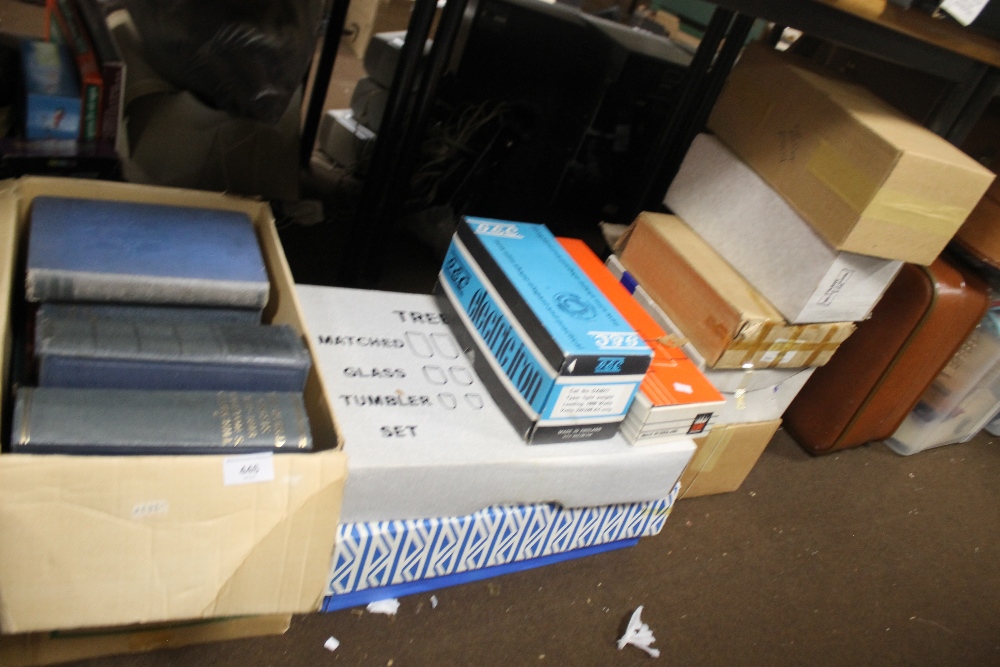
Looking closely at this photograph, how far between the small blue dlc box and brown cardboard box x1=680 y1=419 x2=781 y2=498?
1.21 metres

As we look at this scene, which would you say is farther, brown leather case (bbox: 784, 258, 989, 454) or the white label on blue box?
brown leather case (bbox: 784, 258, 989, 454)

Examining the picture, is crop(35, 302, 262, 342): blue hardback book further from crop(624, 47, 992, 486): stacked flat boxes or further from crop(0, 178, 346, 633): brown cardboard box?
crop(624, 47, 992, 486): stacked flat boxes

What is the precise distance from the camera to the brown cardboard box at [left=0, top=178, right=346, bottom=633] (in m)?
0.60

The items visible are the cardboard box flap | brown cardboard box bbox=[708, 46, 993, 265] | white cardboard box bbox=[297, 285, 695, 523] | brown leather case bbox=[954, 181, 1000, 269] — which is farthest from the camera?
brown leather case bbox=[954, 181, 1000, 269]

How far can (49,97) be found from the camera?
3.64 feet

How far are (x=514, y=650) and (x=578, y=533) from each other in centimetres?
21

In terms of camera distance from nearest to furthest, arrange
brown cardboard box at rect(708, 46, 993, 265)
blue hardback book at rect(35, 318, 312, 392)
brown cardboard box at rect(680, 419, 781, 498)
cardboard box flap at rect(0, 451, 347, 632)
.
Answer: cardboard box flap at rect(0, 451, 347, 632) < blue hardback book at rect(35, 318, 312, 392) < brown cardboard box at rect(708, 46, 993, 265) < brown cardboard box at rect(680, 419, 781, 498)

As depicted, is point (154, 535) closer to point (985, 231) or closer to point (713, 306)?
point (713, 306)

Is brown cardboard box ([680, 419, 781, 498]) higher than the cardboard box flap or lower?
lower

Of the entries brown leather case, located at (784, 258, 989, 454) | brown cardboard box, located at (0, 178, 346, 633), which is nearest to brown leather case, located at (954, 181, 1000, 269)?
brown leather case, located at (784, 258, 989, 454)

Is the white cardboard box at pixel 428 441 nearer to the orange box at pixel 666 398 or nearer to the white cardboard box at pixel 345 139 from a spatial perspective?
the orange box at pixel 666 398

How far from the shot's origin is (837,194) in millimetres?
1050

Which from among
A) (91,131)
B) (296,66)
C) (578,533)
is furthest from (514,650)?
(296,66)

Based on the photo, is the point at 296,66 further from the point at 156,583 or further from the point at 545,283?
the point at 156,583
